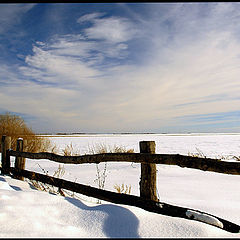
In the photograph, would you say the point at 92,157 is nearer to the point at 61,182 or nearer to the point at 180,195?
the point at 61,182

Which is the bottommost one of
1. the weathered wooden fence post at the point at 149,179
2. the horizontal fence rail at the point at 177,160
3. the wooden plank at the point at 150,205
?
the wooden plank at the point at 150,205

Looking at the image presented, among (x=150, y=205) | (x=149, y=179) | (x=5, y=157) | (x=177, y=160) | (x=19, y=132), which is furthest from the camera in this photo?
(x=19, y=132)

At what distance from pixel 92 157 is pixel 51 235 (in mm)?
1862

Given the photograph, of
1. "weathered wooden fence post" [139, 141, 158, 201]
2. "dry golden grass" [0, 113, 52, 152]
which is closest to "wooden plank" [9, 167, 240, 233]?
"weathered wooden fence post" [139, 141, 158, 201]

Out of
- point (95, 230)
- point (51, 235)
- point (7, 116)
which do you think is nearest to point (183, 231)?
point (95, 230)

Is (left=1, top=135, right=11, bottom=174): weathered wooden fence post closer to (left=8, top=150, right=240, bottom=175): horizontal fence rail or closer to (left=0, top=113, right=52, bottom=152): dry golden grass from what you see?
(left=8, top=150, right=240, bottom=175): horizontal fence rail

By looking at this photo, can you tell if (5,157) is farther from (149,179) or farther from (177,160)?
(177,160)

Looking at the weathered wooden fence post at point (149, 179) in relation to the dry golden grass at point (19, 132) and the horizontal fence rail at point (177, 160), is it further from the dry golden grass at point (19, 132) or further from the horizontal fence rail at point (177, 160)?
the dry golden grass at point (19, 132)

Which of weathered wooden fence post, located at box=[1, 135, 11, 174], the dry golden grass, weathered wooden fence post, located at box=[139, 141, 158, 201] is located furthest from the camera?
the dry golden grass

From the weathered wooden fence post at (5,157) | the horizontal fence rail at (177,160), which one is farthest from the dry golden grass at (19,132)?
the horizontal fence rail at (177,160)

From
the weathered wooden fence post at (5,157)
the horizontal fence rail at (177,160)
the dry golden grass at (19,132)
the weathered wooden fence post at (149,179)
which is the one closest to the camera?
the horizontal fence rail at (177,160)

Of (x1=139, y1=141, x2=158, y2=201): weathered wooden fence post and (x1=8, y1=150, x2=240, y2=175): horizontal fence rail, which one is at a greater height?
(x1=8, y1=150, x2=240, y2=175): horizontal fence rail

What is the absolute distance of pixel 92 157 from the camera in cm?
371

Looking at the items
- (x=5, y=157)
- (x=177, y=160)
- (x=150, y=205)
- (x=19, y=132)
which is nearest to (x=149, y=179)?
(x=150, y=205)
